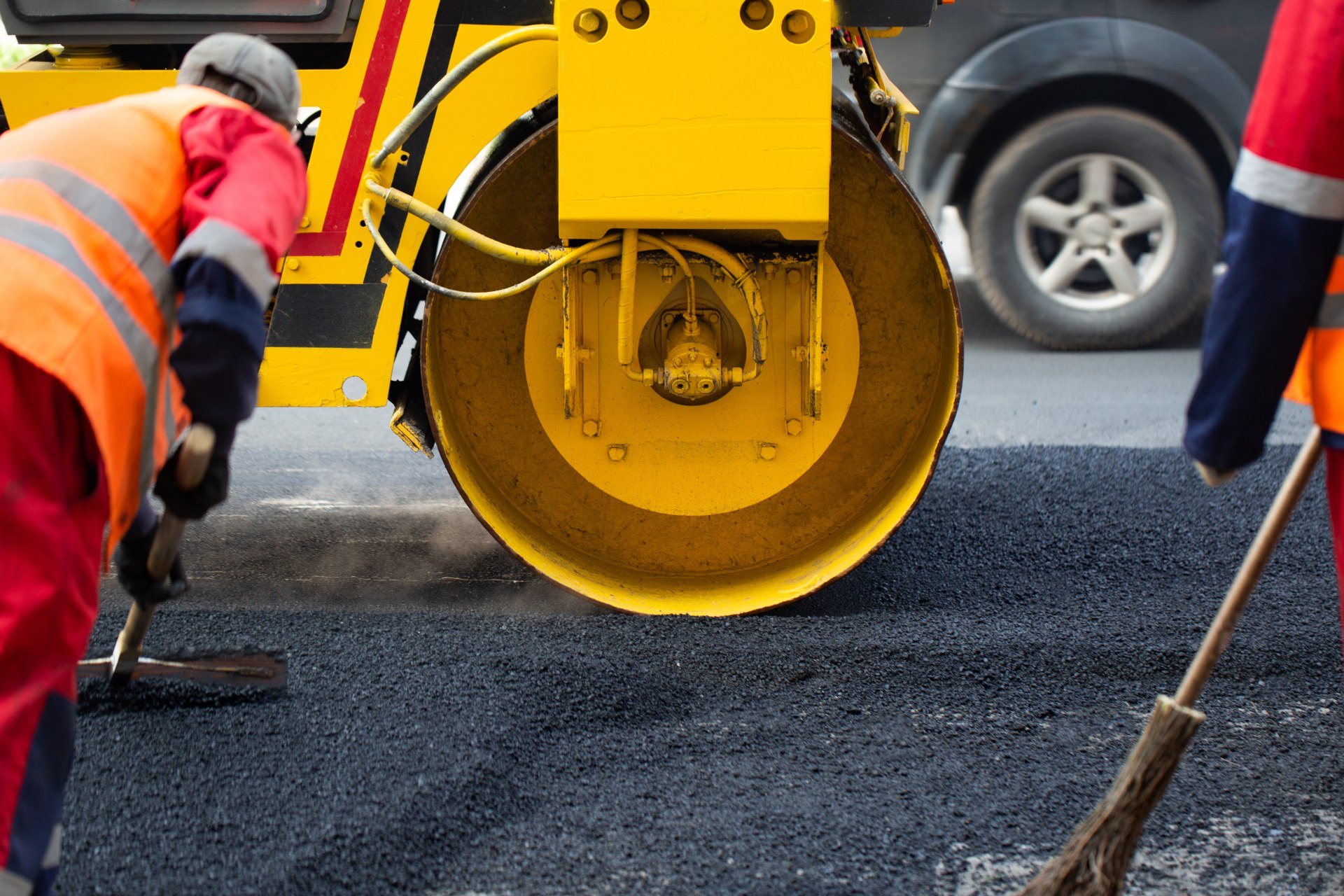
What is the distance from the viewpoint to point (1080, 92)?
539 centimetres

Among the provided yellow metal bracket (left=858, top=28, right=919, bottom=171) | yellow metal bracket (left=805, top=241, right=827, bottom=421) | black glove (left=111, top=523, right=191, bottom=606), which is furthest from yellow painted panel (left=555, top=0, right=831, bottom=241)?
black glove (left=111, top=523, right=191, bottom=606)

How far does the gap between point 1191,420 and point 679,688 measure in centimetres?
124

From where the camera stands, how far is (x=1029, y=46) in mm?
5363

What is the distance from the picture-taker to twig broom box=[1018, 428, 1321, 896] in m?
1.83

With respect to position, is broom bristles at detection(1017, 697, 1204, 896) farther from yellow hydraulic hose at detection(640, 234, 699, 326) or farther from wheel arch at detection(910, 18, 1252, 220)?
wheel arch at detection(910, 18, 1252, 220)

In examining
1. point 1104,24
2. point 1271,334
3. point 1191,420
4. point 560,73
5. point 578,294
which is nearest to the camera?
point 1271,334

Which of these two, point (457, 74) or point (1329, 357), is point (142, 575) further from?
point (1329, 357)

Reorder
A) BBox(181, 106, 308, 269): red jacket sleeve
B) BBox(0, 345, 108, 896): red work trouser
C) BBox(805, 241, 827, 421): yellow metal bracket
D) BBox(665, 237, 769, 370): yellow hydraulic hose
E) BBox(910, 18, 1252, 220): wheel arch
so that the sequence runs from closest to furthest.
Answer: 1. BBox(0, 345, 108, 896): red work trouser
2. BBox(181, 106, 308, 269): red jacket sleeve
3. BBox(665, 237, 769, 370): yellow hydraulic hose
4. BBox(805, 241, 827, 421): yellow metal bracket
5. BBox(910, 18, 1252, 220): wheel arch

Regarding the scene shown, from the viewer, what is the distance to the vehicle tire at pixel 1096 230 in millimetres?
5312

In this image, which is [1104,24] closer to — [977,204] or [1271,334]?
[977,204]

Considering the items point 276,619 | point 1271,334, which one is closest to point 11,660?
point 276,619

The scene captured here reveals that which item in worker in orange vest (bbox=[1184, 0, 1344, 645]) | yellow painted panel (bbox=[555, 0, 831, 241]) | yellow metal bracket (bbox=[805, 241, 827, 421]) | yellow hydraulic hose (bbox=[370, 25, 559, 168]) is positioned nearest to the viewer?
worker in orange vest (bbox=[1184, 0, 1344, 645])

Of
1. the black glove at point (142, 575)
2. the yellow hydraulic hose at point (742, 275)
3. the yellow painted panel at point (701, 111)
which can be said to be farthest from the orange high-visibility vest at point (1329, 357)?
the black glove at point (142, 575)

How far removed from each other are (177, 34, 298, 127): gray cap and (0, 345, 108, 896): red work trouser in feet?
2.07
